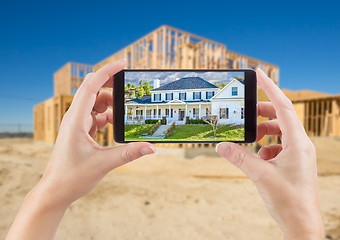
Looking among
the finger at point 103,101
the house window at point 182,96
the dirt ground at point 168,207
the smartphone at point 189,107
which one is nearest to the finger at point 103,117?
the finger at point 103,101

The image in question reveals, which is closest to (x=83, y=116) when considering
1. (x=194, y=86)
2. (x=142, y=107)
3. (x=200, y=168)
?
(x=142, y=107)

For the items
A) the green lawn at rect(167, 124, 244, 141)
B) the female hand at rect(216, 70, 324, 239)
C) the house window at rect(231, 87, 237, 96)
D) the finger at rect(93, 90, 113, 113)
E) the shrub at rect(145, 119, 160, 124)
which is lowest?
the female hand at rect(216, 70, 324, 239)

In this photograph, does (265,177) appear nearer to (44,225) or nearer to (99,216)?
(44,225)

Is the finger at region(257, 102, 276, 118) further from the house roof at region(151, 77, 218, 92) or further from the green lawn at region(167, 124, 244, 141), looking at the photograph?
the house roof at region(151, 77, 218, 92)

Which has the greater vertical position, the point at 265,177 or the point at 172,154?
the point at 265,177

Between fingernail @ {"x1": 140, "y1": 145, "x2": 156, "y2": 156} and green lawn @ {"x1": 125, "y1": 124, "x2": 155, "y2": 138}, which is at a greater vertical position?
green lawn @ {"x1": 125, "y1": 124, "x2": 155, "y2": 138}

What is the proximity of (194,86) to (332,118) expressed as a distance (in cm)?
2032

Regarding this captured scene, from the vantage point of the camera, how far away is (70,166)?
122 centimetres

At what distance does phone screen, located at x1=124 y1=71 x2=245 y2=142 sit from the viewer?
1.51 m

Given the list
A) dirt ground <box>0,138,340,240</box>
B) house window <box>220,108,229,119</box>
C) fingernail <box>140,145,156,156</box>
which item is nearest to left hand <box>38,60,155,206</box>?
fingernail <box>140,145,156,156</box>

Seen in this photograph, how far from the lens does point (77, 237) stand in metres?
3.77

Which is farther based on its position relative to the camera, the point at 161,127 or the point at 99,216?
the point at 99,216

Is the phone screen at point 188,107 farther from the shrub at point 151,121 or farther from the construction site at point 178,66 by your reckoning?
the construction site at point 178,66

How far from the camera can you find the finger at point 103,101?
1.71m
